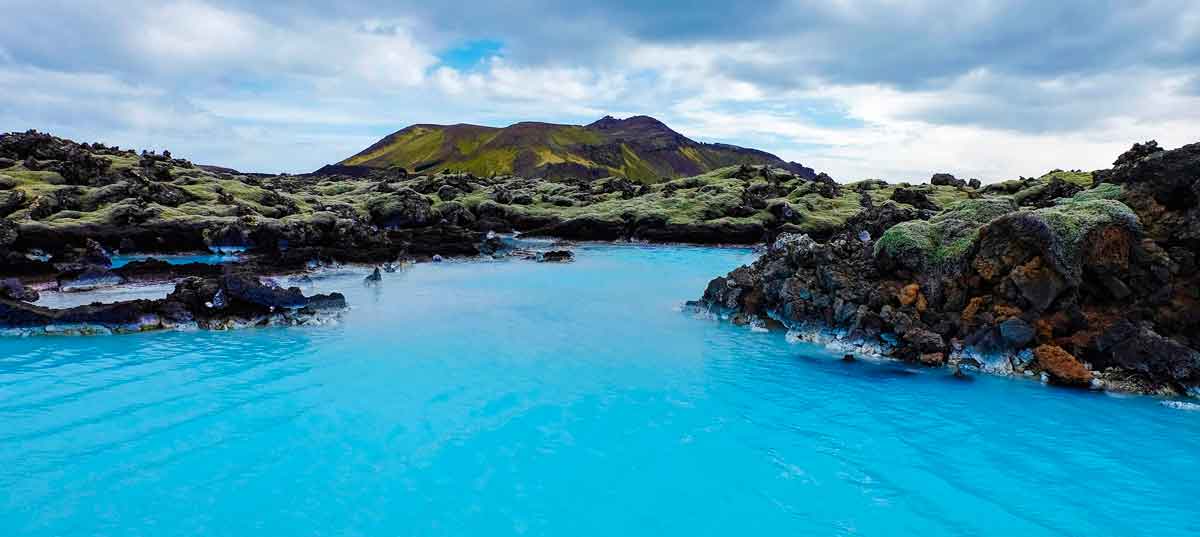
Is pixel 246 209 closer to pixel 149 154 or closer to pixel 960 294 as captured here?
pixel 149 154

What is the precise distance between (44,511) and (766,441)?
53.0 feet

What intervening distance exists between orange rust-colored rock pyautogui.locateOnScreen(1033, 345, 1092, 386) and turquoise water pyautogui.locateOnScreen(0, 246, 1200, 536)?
0.58 metres

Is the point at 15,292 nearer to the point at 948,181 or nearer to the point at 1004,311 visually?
the point at 1004,311

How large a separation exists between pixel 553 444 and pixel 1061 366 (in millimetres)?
16802

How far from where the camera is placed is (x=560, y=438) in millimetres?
17766

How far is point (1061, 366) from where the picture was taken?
21.6 m

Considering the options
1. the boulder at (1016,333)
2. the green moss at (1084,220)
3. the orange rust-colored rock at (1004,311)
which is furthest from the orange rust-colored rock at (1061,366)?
the green moss at (1084,220)

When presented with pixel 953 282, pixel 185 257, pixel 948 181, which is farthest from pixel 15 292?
pixel 948 181

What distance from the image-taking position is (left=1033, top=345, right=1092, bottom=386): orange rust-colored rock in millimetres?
21172

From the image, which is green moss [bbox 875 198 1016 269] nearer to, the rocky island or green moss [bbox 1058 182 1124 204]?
the rocky island

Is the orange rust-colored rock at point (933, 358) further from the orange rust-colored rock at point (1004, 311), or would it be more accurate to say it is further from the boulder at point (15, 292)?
the boulder at point (15, 292)

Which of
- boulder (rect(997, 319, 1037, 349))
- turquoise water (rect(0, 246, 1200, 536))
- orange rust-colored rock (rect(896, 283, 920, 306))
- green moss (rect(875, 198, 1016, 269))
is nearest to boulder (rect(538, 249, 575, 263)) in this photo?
turquoise water (rect(0, 246, 1200, 536))

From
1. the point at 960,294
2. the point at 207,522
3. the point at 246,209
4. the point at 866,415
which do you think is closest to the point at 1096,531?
the point at 866,415

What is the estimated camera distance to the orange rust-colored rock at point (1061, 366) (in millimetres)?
21172
